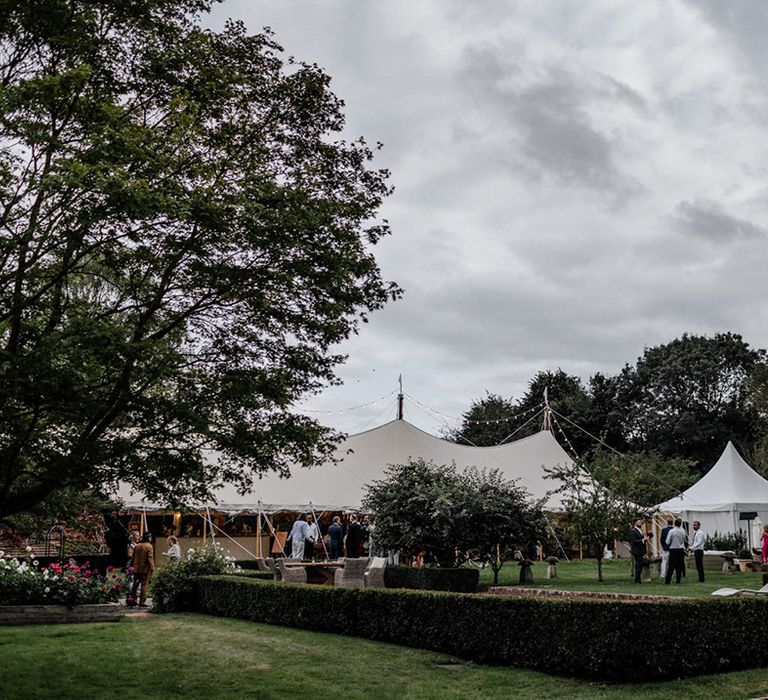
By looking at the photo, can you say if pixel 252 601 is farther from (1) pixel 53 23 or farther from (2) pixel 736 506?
(2) pixel 736 506

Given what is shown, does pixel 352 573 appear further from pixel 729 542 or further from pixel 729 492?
pixel 729 542

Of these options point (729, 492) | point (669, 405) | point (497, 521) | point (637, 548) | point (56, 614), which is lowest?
point (56, 614)

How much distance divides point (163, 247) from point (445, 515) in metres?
12.4

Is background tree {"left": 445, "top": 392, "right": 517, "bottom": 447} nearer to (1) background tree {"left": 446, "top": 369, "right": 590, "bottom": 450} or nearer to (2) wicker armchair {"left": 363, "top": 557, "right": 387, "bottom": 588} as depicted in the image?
(1) background tree {"left": 446, "top": 369, "right": 590, "bottom": 450}

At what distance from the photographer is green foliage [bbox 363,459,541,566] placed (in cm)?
2030

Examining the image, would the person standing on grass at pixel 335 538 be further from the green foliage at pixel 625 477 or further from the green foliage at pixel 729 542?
the green foliage at pixel 729 542

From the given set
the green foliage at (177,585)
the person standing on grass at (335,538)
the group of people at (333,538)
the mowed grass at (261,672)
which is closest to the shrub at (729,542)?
the group of people at (333,538)

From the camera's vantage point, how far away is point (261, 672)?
Result: 10.6 metres

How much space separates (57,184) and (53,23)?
2.06m

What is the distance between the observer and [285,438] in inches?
400

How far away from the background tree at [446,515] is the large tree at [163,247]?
993 cm

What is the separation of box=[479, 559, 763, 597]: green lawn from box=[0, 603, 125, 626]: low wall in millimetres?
8996

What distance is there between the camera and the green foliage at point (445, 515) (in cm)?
2030

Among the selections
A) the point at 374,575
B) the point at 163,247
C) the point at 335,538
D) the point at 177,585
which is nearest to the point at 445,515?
the point at 374,575
